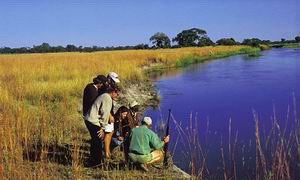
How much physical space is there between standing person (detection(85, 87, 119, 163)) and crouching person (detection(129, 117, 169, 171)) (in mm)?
422

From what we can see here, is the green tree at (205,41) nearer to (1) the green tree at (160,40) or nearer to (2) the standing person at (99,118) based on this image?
(1) the green tree at (160,40)

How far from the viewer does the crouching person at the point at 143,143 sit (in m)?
4.68

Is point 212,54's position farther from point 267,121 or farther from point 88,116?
point 88,116

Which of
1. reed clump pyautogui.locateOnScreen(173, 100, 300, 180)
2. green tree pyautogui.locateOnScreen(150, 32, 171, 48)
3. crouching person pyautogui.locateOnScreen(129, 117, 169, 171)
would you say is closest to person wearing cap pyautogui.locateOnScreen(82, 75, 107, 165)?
crouching person pyautogui.locateOnScreen(129, 117, 169, 171)

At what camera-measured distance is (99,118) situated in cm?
475

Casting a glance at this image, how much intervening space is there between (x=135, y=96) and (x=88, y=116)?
273 inches

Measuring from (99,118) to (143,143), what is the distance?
681 millimetres

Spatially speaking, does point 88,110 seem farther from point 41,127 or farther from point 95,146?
point 41,127

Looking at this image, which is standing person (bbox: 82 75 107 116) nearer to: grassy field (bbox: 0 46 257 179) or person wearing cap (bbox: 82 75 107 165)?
person wearing cap (bbox: 82 75 107 165)

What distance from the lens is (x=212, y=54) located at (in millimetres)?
42219

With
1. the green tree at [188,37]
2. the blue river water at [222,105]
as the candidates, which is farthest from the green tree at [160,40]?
the blue river water at [222,105]

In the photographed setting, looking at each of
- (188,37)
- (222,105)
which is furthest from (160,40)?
(222,105)

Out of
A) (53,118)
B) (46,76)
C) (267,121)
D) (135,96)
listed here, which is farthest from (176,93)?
(53,118)

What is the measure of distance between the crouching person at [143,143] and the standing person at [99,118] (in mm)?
422
